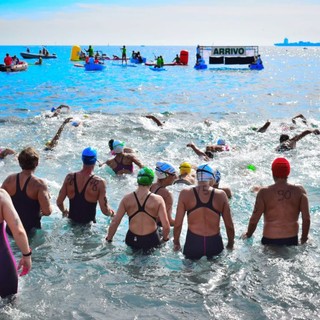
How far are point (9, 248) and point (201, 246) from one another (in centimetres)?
281

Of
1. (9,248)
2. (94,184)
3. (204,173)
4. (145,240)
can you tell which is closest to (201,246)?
(145,240)

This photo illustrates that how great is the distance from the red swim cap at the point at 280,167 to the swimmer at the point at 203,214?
2.92 ft

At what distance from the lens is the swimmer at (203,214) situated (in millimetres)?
6484

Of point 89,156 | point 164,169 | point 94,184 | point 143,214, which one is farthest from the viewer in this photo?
point 94,184

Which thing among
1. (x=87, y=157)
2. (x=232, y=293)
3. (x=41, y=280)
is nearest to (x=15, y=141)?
(x=87, y=157)

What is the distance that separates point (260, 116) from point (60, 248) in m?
22.3

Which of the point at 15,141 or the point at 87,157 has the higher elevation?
the point at 87,157

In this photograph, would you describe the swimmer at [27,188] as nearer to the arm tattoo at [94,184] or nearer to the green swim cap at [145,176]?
the arm tattoo at [94,184]

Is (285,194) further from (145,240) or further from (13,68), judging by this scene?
(13,68)

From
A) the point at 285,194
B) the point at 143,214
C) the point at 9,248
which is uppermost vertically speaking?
the point at 285,194

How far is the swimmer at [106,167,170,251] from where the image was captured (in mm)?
6715

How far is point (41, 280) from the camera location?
21.1 feet

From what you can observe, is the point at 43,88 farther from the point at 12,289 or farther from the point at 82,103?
the point at 12,289

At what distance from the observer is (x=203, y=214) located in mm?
6559
